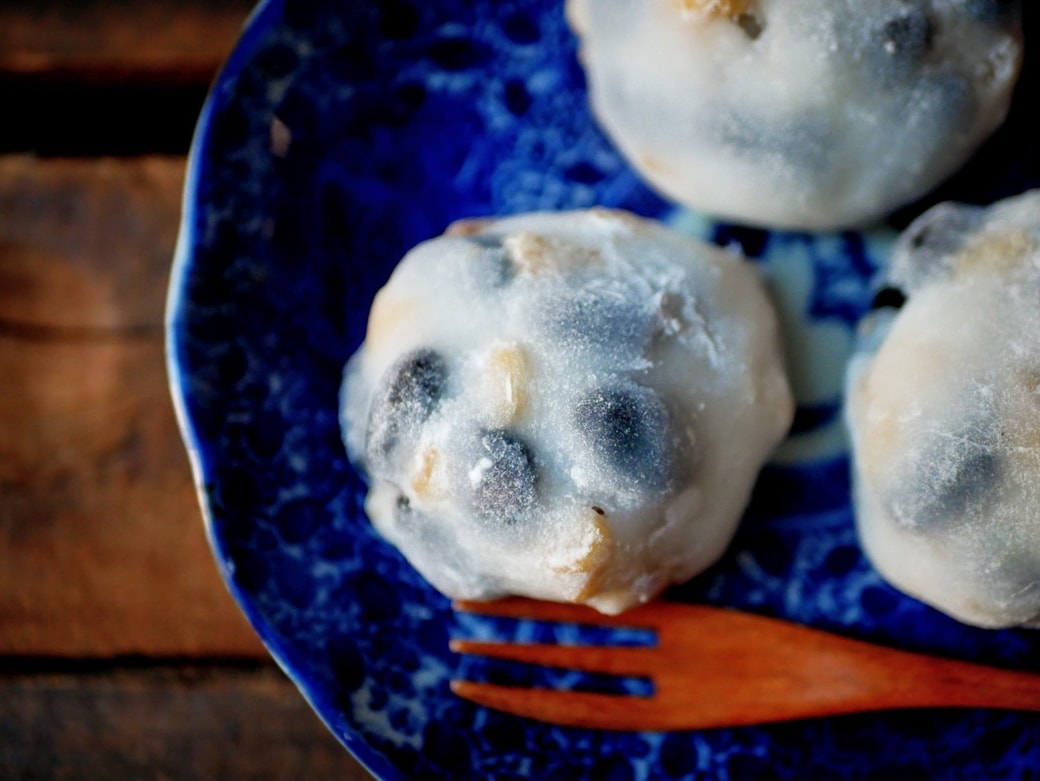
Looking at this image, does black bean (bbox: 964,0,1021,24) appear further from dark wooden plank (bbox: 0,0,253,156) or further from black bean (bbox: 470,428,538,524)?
dark wooden plank (bbox: 0,0,253,156)

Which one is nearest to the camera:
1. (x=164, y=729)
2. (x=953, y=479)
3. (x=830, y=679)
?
(x=953, y=479)

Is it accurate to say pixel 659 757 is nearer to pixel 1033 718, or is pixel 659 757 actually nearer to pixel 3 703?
pixel 1033 718

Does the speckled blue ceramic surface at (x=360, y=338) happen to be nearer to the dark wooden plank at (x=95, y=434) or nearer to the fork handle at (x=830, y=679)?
the fork handle at (x=830, y=679)

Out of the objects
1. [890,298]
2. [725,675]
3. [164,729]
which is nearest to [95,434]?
[164,729]

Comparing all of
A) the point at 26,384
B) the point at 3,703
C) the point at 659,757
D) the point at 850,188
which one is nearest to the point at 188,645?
the point at 3,703

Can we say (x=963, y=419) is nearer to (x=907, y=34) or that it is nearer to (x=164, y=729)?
(x=907, y=34)

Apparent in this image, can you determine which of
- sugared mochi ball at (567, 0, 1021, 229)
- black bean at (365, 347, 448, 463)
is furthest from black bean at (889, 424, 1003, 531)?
black bean at (365, 347, 448, 463)
